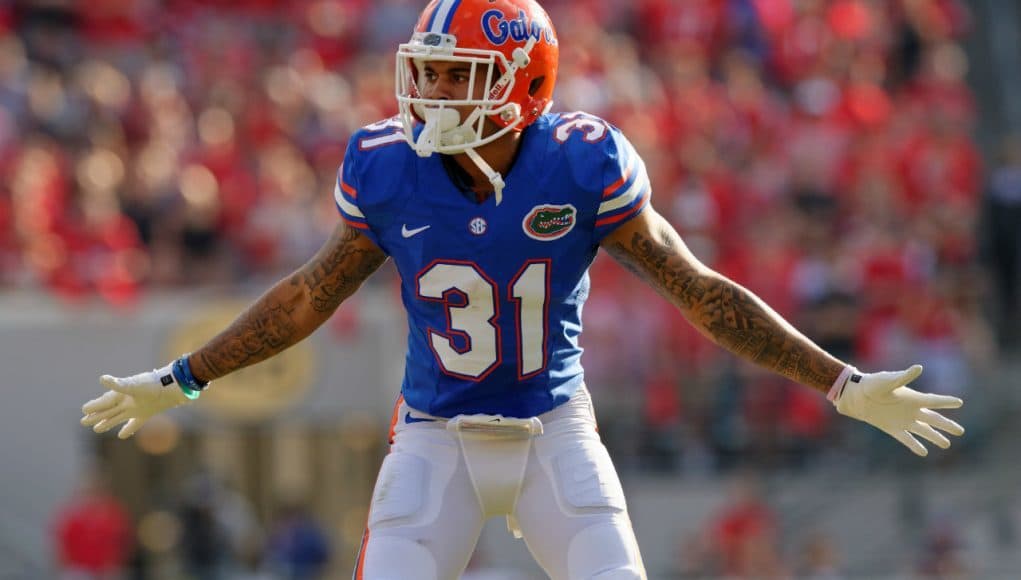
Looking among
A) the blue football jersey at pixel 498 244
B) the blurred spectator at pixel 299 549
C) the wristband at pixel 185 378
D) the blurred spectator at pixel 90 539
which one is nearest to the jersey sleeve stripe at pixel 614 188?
the blue football jersey at pixel 498 244

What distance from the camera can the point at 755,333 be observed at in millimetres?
4699

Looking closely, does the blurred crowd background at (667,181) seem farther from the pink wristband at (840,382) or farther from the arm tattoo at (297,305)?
the arm tattoo at (297,305)

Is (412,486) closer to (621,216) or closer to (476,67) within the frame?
(621,216)

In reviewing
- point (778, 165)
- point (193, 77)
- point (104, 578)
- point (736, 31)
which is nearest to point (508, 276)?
point (104, 578)

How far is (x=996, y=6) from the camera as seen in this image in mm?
15406

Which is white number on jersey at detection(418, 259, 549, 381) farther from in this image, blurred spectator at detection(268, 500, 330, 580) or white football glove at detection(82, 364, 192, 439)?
blurred spectator at detection(268, 500, 330, 580)

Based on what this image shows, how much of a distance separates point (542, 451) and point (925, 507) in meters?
7.01

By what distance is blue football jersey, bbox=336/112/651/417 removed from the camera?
4.54 metres

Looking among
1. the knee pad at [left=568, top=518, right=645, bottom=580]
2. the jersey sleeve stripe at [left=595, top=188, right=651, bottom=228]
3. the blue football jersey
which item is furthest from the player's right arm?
the knee pad at [left=568, top=518, right=645, bottom=580]

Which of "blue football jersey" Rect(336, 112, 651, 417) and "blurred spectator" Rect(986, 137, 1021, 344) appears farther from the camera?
"blurred spectator" Rect(986, 137, 1021, 344)

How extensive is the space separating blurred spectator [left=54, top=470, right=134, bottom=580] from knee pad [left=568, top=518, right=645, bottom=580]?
6.96 metres

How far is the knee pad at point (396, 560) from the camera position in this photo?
14.5 feet

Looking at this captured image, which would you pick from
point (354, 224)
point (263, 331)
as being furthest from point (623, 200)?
point (263, 331)

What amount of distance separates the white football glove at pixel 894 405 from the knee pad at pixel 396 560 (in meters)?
1.20
